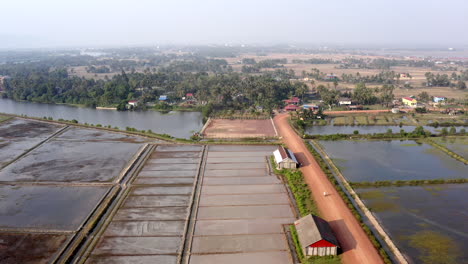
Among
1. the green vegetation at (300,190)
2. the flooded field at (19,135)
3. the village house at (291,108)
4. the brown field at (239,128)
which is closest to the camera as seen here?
the green vegetation at (300,190)

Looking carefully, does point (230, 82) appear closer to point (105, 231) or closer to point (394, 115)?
point (394, 115)

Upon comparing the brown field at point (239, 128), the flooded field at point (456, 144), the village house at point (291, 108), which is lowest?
the flooded field at point (456, 144)

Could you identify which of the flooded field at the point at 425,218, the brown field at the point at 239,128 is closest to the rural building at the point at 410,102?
the brown field at the point at 239,128

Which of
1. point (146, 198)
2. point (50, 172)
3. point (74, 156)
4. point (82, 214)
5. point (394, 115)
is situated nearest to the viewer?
point (82, 214)

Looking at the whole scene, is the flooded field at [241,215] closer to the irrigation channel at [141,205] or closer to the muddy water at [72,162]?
the irrigation channel at [141,205]

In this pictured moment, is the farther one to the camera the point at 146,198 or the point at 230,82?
the point at 230,82

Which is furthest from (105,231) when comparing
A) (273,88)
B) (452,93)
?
(452,93)

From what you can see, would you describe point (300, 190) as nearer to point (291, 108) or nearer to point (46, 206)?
point (46, 206)

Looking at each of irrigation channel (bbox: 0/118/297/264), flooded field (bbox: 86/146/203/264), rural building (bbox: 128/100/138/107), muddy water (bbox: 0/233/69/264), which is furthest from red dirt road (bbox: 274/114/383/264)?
rural building (bbox: 128/100/138/107)
